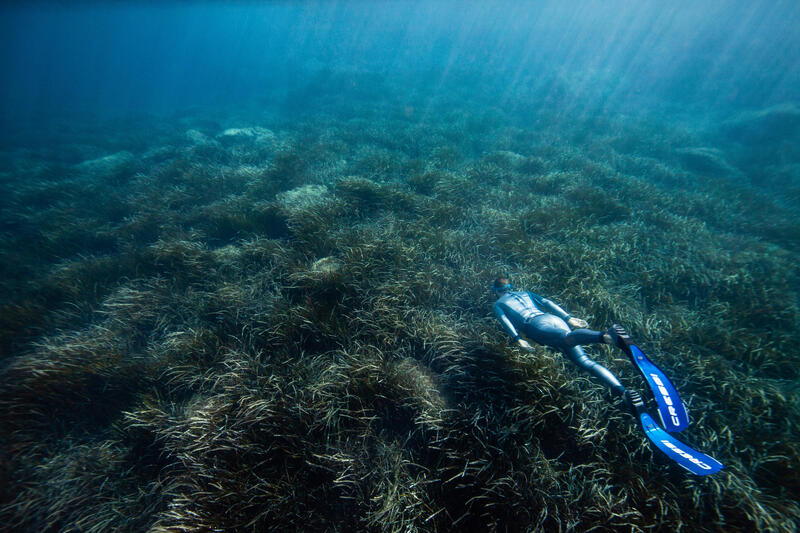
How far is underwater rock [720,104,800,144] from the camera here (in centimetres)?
1380

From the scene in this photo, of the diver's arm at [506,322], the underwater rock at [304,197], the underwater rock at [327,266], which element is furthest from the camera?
the underwater rock at [304,197]

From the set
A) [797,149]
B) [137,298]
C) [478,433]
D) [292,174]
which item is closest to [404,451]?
[478,433]

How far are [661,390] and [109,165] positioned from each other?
20895 mm

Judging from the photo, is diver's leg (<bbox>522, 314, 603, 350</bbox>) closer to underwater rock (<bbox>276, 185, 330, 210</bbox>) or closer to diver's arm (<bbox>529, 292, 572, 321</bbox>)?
diver's arm (<bbox>529, 292, 572, 321</bbox>)

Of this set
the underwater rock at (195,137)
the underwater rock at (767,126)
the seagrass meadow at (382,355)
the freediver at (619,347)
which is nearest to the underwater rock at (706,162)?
the seagrass meadow at (382,355)

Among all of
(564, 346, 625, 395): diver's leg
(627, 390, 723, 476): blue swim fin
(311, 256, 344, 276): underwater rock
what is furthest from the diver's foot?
Result: (311, 256, 344, 276): underwater rock

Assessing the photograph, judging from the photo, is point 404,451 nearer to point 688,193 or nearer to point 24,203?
point 688,193

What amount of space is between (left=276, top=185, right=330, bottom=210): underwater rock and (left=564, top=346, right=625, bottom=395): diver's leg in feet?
21.5

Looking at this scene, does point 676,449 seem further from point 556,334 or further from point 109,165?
point 109,165

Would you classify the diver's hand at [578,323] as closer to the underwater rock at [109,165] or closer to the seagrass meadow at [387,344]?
the seagrass meadow at [387,344]

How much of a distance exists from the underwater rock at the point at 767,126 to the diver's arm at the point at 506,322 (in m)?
20.6

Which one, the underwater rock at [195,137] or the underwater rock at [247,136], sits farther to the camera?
the underwater rock at [195,137]

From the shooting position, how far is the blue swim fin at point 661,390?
10.3ft

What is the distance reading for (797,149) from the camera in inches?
484
